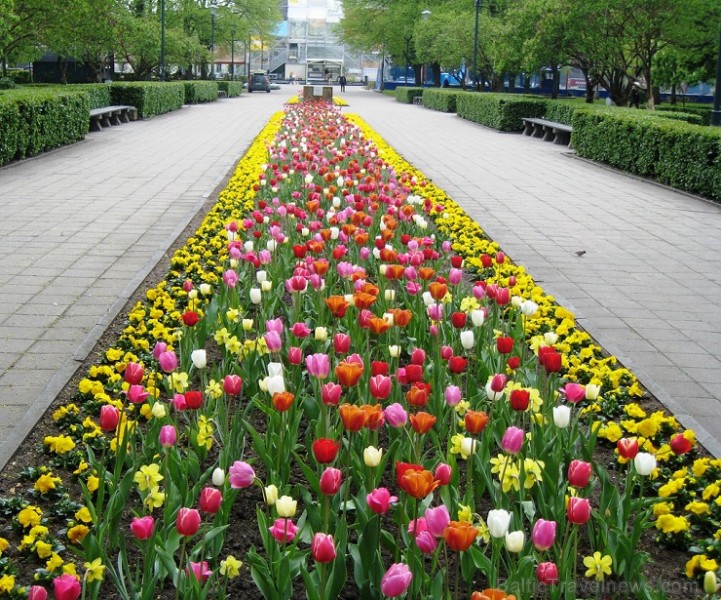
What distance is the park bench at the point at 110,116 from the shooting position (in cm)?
2258

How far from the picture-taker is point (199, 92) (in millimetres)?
39969

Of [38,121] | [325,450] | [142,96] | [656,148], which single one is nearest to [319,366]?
[325,450]

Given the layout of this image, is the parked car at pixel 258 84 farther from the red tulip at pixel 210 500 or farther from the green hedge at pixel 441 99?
the red tulip at pixel 210 500

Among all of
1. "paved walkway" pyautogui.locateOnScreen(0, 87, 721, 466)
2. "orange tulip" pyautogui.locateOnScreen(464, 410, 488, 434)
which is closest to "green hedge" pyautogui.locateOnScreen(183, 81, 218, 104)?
"paved walkway" pyautogui.locateOnScreen(0, 87, 721, 466)

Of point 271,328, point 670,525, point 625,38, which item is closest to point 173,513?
point 271,328

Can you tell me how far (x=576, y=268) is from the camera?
7.58m

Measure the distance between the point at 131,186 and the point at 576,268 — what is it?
6.77m

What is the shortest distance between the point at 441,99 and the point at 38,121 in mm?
24203

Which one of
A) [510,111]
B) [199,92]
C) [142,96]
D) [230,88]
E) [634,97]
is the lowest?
[510,111]

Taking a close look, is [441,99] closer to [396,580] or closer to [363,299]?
[363,299]

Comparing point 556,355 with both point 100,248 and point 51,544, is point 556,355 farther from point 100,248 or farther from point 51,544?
point 100,248

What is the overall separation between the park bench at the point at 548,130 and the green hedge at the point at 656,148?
289 cm

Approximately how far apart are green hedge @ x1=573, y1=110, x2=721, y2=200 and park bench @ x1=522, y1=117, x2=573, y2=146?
114 inches

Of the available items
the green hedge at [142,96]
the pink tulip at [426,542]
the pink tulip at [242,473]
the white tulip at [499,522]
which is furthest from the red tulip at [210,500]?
the green hedge at [142,96]
